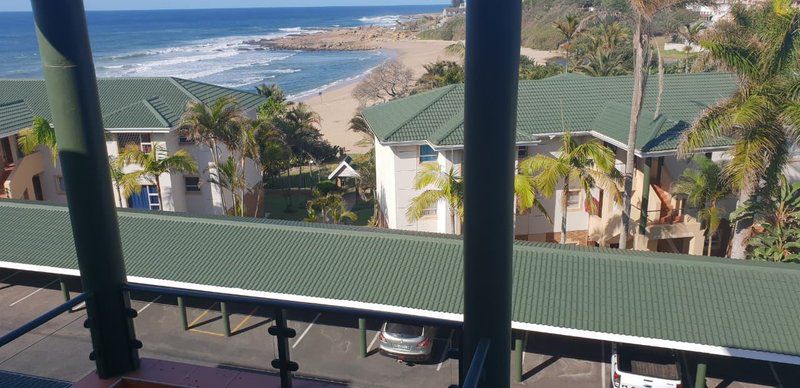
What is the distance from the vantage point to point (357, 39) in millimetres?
171500

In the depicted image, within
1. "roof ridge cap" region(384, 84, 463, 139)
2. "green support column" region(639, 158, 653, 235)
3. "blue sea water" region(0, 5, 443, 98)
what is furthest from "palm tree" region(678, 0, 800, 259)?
"blue sea water" region(0, 5, 443, 98)

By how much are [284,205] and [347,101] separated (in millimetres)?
42558

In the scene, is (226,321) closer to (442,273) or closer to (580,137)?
(442,273)

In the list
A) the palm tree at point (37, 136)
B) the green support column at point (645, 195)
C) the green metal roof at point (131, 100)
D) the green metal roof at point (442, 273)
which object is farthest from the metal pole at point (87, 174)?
the green metal roof at point (131, 100)

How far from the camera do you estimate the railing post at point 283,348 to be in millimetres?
3814

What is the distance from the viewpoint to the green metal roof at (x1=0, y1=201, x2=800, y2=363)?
572 inches

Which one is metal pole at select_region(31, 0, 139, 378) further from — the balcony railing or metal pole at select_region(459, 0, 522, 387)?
metal pole at select_region(459, 0, 522, 387)

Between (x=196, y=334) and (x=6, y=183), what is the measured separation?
1387cm

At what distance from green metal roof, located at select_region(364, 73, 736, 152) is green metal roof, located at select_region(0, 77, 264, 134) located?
30.1ft

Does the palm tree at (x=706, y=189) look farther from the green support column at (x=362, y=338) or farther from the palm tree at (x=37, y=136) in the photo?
the palm tree at (x=37, y=136)

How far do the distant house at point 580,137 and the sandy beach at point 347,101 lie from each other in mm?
26593

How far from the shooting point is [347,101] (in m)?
76.8

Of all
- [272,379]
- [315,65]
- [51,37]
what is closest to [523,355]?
[272,379]

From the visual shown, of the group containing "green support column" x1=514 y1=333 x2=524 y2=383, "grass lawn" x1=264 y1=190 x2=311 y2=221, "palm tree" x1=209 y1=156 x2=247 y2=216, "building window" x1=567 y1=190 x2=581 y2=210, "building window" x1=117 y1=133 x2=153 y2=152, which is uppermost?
"building window" x1=117 y1=133 x2=153 y2=152
